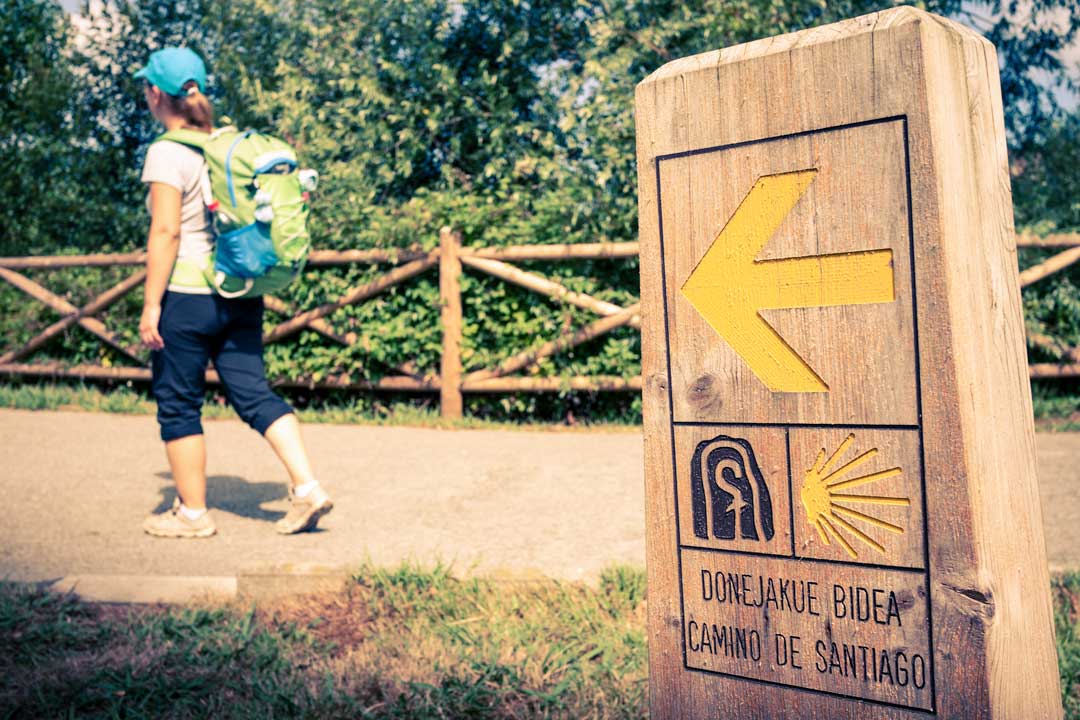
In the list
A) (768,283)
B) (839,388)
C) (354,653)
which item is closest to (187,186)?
(354,653)

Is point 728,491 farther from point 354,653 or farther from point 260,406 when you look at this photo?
point 260,406

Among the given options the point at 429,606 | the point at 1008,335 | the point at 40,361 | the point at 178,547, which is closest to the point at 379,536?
the point at 178,547

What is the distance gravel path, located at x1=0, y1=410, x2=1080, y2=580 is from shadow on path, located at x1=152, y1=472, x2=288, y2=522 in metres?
0.01

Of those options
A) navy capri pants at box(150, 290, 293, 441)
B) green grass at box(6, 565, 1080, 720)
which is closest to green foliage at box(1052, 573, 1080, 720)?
green grass at box(6, 565, 1080, 720)

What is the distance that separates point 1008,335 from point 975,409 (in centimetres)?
20

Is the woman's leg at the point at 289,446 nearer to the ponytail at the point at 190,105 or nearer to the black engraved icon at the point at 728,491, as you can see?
the ponytail at the point at 190,105

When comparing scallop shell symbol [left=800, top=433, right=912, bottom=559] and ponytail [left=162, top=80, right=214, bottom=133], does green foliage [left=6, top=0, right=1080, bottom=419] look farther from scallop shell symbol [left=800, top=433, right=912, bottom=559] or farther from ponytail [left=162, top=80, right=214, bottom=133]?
scallop shell symbol [left=800, top=433, right=912, bottom=559]

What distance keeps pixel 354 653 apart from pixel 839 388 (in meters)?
1.77

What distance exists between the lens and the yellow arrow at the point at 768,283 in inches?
58.7

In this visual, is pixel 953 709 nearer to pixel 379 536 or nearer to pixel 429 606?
pixel 429 606

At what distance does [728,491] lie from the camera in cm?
160

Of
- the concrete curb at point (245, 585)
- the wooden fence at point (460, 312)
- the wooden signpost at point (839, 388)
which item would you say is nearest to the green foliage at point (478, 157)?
the wooden fence at point (460, 312)

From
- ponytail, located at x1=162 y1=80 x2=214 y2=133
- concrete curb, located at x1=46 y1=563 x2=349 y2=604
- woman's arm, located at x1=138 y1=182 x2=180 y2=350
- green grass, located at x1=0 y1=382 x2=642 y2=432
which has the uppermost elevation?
ponytail, located at x1=162 y1=80 x2=214 y2=133

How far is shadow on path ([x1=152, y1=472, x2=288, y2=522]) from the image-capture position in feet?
15.3
